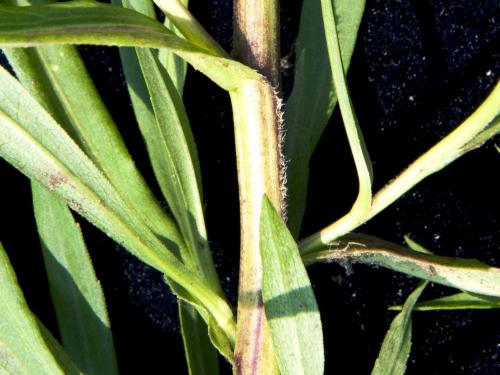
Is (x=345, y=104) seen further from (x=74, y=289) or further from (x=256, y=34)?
(x=74, y=289)

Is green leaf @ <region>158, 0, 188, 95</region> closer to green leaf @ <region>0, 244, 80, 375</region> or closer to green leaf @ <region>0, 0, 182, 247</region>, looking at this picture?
green leaf @ <region>0, 0, 182, 247</region>

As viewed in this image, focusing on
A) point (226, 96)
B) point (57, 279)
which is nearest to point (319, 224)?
point (226, 96)

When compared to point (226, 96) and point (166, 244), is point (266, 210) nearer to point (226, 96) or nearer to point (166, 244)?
point (166, 244)

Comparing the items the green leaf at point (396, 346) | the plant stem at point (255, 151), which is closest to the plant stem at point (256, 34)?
the plant stem at point (255, 151)

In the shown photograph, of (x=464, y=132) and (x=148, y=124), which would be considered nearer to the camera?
(x=464, y=132)

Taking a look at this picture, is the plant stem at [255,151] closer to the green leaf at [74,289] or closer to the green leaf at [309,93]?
the green leaf at [309,93]

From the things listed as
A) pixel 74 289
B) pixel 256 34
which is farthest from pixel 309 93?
pixel 74 289
